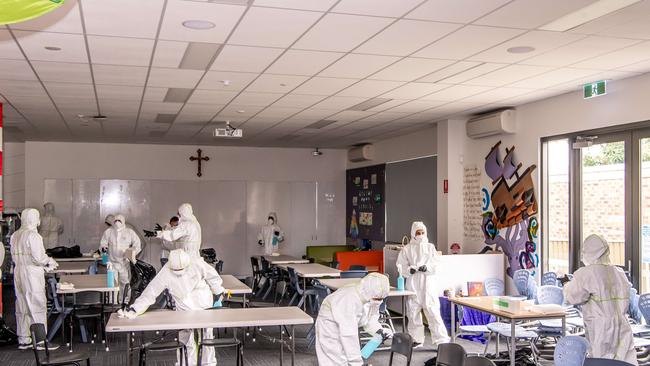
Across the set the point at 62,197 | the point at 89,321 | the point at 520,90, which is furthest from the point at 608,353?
the point at 62,197

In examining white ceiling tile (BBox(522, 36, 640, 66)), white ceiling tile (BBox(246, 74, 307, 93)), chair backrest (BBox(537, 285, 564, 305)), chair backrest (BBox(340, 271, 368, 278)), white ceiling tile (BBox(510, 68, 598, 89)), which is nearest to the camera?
white ceiling tile (BBox(522, 36, 640, 66))

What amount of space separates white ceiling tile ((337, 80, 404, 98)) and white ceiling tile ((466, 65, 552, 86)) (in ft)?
2.94

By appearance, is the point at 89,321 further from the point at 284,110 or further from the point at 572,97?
the point at 572,97

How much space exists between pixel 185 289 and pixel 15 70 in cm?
Result: 286

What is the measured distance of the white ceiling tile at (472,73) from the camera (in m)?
6.45

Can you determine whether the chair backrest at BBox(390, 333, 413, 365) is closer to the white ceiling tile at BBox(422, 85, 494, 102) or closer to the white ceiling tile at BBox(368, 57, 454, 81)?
the white ceiling tile at BBox(368, 57, 454, 81)

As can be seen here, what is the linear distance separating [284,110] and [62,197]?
685cm

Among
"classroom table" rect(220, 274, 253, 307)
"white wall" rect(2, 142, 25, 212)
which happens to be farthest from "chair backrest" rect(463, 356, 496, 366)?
"white wall" rect(2, 142, 25, 212)

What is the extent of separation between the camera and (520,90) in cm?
780

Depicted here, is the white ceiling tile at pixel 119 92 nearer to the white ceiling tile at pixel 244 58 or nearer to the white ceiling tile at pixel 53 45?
the white ceiling tile at pixel 53 45

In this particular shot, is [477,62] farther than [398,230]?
No

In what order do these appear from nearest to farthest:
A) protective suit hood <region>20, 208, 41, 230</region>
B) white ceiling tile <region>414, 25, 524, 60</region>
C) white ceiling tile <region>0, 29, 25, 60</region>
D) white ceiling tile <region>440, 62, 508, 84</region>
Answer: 1. white ceiling tile <region>414, 25, 524, 60</region>
2. white ceiling tile <region>0, 29, 25, 60</region>
3. white ceiling tile <region>440, 62, 508, 84</region>
4. protective suit hood <region>20, 208, 41, 230</region>

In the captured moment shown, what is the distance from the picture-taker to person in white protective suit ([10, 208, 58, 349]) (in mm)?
7656

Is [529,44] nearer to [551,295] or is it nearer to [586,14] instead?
[586,14]
